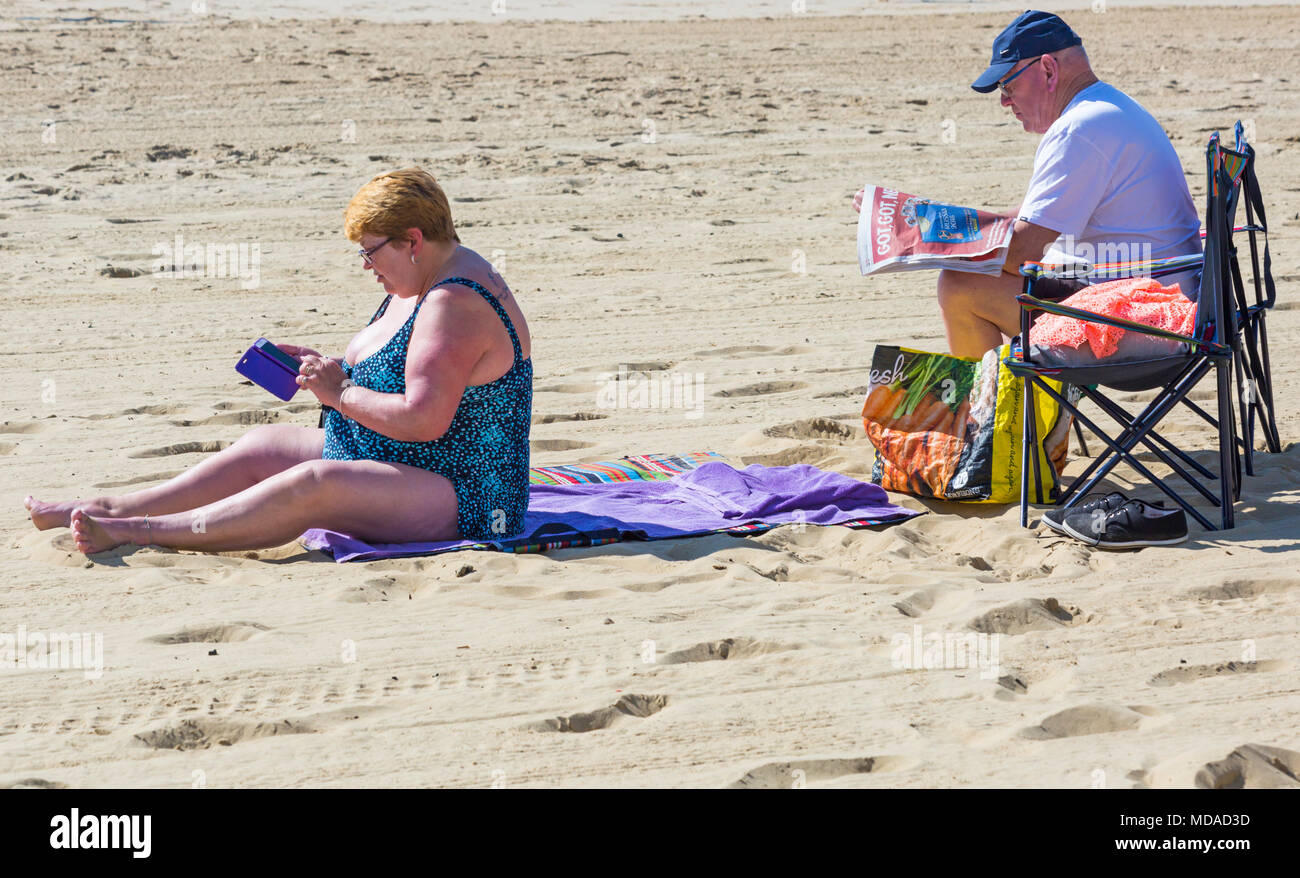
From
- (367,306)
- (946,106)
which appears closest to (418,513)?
(367,306)

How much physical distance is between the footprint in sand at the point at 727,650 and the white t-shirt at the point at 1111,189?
179cm

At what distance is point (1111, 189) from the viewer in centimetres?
462

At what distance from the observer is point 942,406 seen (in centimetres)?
479

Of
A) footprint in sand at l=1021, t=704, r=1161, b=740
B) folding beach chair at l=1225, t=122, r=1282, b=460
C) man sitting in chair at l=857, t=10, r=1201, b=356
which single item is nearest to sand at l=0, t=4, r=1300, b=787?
footprint in sand at l=1021, t=704, r=1161, b=740

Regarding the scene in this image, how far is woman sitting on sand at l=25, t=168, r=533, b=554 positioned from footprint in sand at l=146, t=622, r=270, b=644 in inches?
20.1

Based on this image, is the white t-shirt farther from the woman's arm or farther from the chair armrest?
the woman's arm

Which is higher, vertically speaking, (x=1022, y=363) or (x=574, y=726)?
(x=1022, y=363)

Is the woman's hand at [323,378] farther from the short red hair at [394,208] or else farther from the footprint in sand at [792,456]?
Result: the footprint in sand at [792,456]

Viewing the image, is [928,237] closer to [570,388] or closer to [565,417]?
[565,417]

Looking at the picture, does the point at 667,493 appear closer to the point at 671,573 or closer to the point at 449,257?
the point at 671,573

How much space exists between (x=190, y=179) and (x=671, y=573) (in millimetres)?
6828

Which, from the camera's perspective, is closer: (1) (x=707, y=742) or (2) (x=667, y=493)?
(1) (x=707, y=742)

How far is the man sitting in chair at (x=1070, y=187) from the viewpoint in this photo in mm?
4559

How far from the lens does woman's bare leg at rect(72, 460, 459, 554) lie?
413cm
